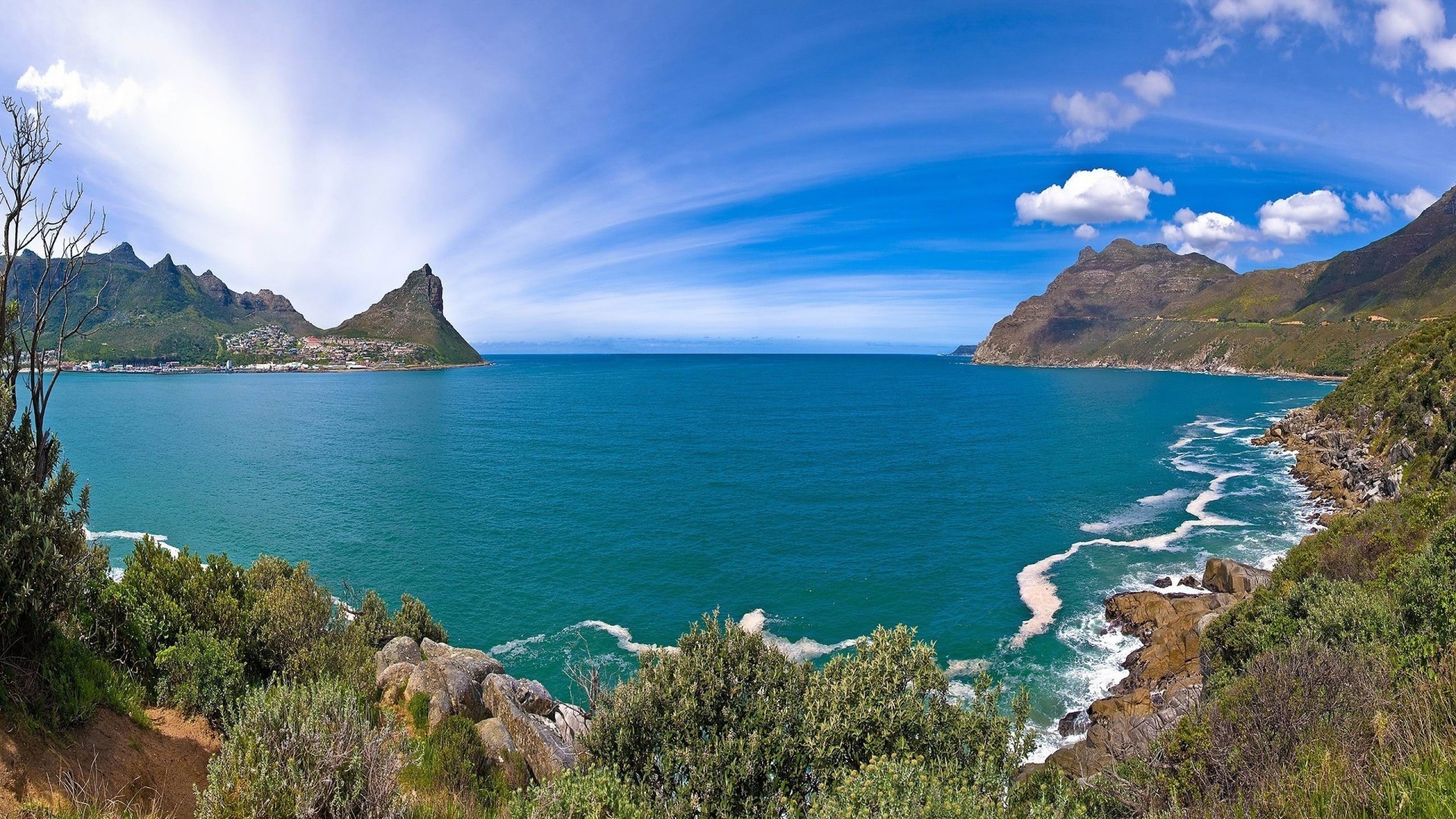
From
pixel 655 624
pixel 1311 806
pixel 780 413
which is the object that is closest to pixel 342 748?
pixel 1311 806

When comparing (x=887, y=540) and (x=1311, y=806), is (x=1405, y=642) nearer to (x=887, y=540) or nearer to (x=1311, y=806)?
(x=1311, y=806)

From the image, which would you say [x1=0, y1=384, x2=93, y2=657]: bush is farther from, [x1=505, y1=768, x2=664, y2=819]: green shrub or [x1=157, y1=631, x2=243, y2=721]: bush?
[x1=505, y1=768, x2=664, y2=819]: green shrub

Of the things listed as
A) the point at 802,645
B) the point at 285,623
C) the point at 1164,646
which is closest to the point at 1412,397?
the point at 1164,646

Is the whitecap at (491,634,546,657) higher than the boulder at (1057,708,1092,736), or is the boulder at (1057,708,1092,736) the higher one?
the whitecap at (491,634,546,657)

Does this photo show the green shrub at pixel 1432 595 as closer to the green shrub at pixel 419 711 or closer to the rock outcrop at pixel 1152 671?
the rock outcrop at pixel 1152 671

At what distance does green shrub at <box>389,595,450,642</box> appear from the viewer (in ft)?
83.1

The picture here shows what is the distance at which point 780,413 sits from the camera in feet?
397

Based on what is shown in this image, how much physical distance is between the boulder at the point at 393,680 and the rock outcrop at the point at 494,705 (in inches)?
0.8

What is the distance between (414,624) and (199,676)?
14.4m

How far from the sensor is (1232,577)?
35.8 m

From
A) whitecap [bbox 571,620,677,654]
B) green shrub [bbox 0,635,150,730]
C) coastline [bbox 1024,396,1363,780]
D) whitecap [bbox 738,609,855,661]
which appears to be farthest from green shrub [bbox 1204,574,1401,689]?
green shrub [bbox 0,635,150,730]

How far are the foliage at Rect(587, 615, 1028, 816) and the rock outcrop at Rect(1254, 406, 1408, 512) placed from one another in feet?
190

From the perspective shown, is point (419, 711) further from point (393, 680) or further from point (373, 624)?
point (373, 624)

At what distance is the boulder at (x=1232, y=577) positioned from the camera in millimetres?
35069
